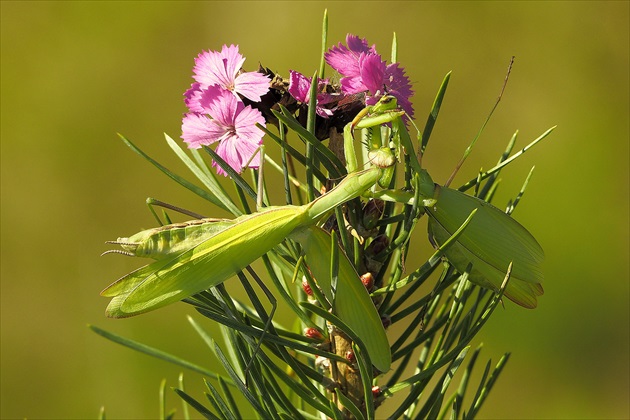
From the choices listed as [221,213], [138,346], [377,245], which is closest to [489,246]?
[377,245]

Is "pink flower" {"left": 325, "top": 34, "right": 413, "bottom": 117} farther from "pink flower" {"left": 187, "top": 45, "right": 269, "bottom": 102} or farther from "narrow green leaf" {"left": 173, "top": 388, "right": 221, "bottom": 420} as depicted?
"narrow green leaf" {"left": 173, "top": 388, "right": 221, "bottom": 420}

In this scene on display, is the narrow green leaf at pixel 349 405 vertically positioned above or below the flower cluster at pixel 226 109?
below

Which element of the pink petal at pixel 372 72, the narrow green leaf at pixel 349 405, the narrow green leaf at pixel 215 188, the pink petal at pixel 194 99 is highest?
the pink petal at pixel 372 72

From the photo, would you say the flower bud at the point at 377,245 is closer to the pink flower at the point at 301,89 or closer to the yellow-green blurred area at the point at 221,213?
the pink flower at the point at 301,89

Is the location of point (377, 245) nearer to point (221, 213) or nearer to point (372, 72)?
point (372, 72)

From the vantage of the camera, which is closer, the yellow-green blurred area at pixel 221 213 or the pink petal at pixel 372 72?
the pink petal at pixel 372 72

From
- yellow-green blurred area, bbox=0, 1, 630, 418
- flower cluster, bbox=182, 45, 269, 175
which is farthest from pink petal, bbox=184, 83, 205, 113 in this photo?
yellow-green blurred area, bbox=0, 1, 630, 418

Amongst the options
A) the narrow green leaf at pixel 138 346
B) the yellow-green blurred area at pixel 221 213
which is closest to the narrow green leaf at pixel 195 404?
the narrow green leaf at pixel 138 346
